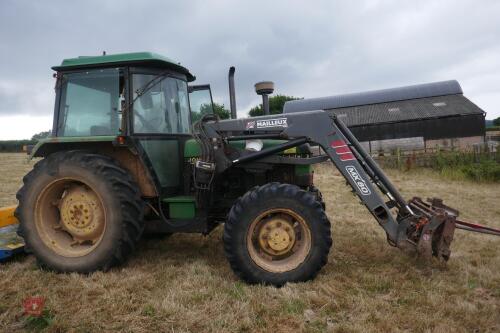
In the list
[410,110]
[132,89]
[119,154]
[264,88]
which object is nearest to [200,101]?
[264,88]

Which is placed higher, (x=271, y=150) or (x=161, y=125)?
(x=161, y=125)

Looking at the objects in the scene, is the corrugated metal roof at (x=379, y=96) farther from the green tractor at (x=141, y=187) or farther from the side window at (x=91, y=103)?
the side window at (x=91, y=103)

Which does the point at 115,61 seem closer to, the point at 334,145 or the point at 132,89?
the point at 132,89

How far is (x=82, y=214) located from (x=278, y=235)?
2112 mm

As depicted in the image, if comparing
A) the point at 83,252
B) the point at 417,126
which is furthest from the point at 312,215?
the point at 417,126

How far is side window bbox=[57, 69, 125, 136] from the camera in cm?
421

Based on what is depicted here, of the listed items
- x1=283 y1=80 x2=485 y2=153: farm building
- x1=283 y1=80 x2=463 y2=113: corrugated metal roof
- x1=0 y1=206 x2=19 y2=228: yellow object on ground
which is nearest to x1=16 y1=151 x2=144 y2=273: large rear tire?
x1=0 y1=206 x2=19 y2=228: yellow object on ground

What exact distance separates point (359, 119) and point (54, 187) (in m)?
26.4

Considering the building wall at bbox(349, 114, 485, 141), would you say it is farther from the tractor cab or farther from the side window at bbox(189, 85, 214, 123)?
the tractor cab

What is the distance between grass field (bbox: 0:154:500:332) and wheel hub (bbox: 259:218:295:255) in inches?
15.9

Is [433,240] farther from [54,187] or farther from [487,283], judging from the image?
[54,187]

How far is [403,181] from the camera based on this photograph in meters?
12.2

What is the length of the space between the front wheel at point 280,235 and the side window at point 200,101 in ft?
5.87

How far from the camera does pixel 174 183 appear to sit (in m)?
4.54
